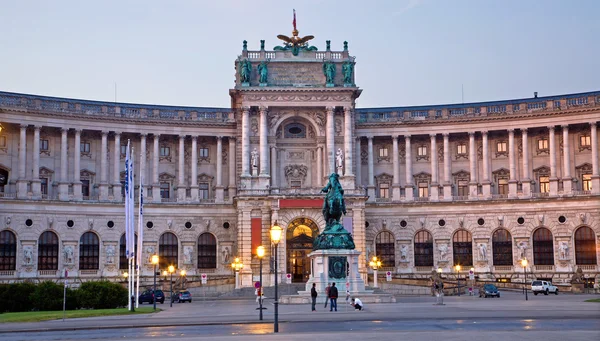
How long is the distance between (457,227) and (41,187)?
154ft

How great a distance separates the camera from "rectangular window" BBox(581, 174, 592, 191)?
9438 cm

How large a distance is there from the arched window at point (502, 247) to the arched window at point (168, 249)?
3627 cm

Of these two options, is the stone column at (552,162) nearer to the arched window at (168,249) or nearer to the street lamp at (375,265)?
the street lamp at (375,265)

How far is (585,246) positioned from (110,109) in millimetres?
55060

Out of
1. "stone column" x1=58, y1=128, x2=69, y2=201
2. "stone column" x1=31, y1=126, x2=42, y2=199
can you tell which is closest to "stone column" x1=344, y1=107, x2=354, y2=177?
"stone column" x1=58, y1=128, x2=69, y2=201

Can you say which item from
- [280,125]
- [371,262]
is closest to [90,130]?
[280,125]

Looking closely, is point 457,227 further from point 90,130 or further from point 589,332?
point 589,332

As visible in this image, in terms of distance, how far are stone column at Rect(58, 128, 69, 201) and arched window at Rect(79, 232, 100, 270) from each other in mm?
4855

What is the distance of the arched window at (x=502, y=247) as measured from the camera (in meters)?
95.7

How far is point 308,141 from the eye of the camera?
9981 centimetres

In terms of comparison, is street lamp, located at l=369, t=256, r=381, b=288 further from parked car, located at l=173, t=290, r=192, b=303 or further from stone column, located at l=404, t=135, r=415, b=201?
parked car, located at l=173, t=290, r=192, b=303

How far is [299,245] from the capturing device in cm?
9475

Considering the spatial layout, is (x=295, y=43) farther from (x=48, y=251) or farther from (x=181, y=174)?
(x=48, y=251)

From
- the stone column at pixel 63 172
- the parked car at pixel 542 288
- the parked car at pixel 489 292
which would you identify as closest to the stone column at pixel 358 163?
the parked car at pixel 542 288
